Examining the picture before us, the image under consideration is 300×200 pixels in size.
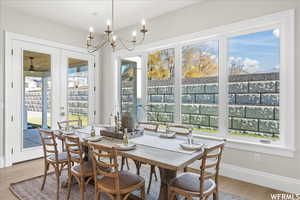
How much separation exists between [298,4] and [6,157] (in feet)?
17.1

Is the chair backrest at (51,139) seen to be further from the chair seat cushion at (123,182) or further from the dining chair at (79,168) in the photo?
the chair seat cushion at (123,182)

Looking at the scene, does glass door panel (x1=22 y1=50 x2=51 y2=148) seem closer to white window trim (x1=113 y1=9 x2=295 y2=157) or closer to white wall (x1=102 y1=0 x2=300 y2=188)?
white wall (x1=102 y1=0 x2=300 y2=188)

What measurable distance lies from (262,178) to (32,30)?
488 cm

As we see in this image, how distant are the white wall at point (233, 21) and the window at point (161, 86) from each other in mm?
389

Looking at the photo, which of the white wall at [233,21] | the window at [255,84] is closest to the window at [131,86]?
the white wall at [233,21]

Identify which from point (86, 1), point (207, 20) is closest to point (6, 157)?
point (86, 1)

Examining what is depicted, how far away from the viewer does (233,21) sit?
290cm

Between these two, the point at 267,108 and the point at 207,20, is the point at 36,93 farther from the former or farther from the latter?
the point at 267,108

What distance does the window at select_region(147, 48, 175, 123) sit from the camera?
377cm

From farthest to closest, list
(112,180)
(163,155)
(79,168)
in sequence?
(79,168) < (112,180) < (163,155)

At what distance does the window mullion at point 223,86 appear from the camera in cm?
305

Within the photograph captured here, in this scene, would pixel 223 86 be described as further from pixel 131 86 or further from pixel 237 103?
pixel 131 86

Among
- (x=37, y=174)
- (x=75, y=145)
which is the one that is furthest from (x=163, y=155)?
(x=37, y=174)

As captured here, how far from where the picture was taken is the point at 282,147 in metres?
2.50
